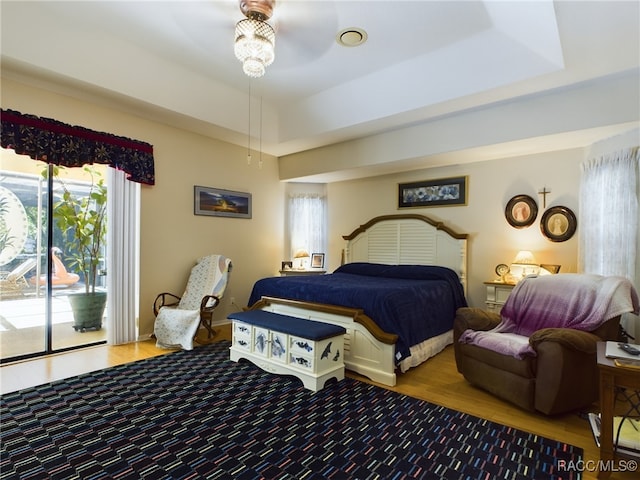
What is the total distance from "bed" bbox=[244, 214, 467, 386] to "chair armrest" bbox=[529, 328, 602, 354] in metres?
1.04

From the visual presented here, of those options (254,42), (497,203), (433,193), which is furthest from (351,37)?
(497,203)

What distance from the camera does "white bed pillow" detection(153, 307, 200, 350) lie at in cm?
374

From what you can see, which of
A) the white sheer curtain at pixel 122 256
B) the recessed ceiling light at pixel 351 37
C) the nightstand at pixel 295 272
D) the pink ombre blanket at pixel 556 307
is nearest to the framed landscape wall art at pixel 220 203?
the white sheer curtain at pixel 122 256

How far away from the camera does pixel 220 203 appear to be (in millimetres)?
4996

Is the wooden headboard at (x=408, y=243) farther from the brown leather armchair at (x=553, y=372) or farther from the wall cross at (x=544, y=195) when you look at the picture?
the brown leather armchair at (x=553, y=372)

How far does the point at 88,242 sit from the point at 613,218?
578 cm

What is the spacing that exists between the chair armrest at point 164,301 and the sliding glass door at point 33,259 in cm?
74

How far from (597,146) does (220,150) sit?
4667mm

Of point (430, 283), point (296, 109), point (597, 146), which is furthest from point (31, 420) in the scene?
point (597, 146)

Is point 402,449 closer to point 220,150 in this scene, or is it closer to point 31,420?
point 31,420

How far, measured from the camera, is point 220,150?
5008 millimetres

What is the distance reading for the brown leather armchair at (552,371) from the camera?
224 cm

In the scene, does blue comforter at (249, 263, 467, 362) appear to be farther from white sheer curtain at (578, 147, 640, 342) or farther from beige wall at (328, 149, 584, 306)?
white sheer curtain at (578, 147, 640, 342)

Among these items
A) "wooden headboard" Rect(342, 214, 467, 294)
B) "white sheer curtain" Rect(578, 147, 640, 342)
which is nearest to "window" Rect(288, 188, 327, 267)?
"wooden headboard" Rect(342, 214, 467, 294)
